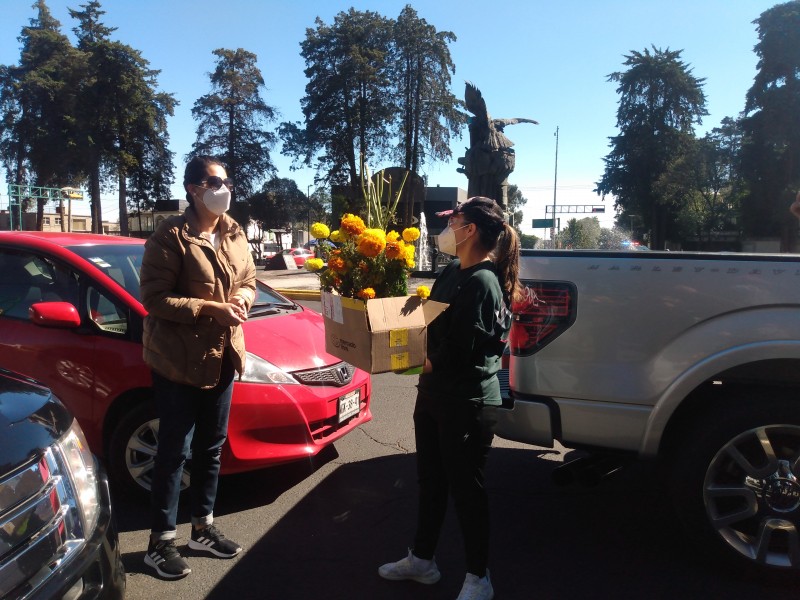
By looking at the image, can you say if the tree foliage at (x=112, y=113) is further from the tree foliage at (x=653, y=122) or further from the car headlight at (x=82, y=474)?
the car headlight at (x=82, y=474)

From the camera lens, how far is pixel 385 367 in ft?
8.34

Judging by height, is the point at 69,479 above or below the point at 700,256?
below

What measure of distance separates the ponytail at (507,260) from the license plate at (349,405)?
5.57ft

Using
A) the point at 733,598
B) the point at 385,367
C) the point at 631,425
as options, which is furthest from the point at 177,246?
the point at 733,598

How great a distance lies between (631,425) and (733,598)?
896 millimetres

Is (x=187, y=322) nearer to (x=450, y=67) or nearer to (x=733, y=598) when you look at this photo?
(x=733, y=598)

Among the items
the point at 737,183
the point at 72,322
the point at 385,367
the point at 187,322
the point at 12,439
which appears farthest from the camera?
the point at 737,183

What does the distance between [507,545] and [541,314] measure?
131 centimetres

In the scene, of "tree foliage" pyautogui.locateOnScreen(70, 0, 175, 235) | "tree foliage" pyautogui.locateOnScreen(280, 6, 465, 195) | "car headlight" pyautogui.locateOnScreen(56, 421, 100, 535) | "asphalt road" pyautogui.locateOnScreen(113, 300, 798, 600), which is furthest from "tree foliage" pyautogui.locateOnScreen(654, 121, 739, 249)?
"car headlight" pyautogui.locateOnScreen(56, 421, 100, 535)

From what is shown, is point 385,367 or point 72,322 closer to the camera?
point 385,367

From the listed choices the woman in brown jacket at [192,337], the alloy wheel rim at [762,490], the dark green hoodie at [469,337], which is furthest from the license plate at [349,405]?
the alloy wheel rim at [762,490]

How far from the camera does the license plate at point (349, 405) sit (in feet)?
13.4

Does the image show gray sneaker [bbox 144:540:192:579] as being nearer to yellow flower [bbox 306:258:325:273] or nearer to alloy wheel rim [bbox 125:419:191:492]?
alloy wheel rim [bbox 125:419:191:492]

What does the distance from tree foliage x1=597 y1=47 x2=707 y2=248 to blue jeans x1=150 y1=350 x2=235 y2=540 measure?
49.5 metres
